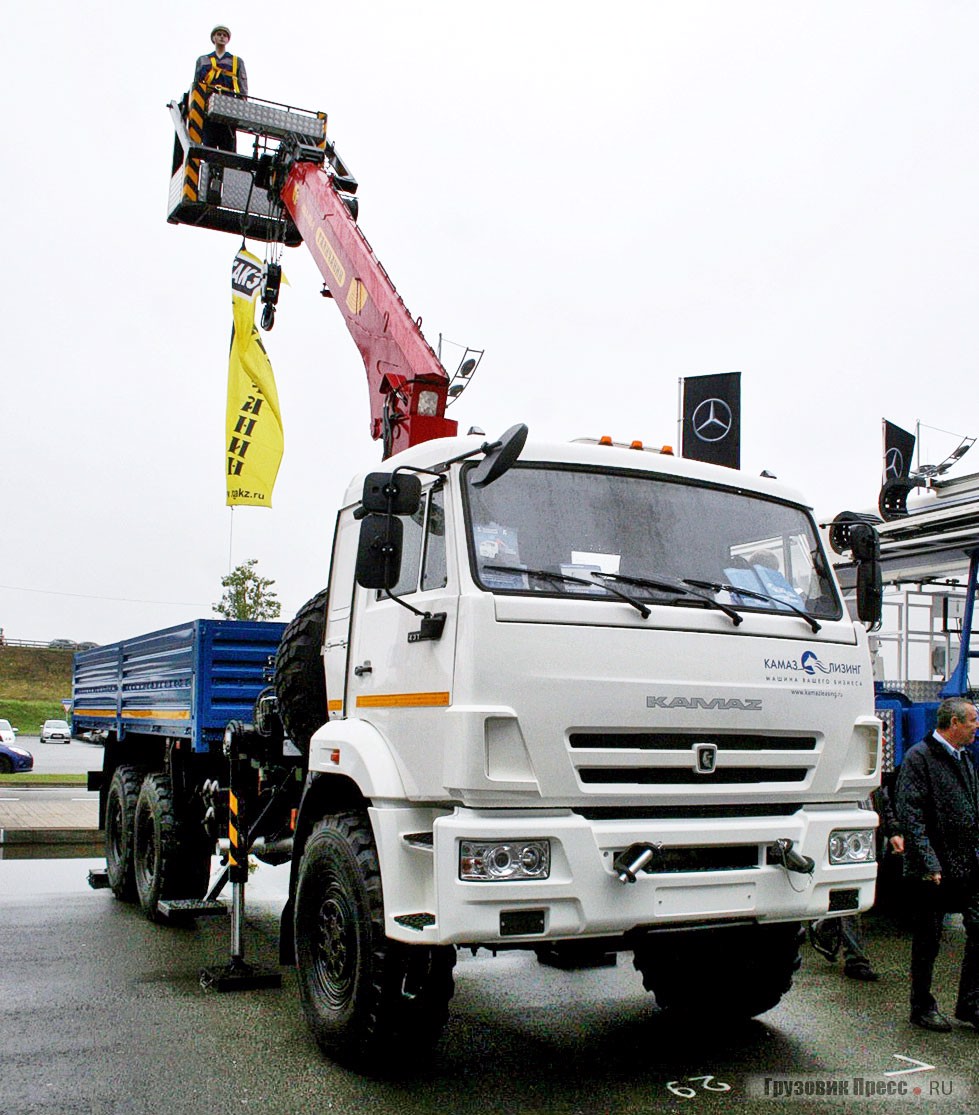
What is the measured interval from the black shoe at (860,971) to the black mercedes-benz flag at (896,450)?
19.3 feet

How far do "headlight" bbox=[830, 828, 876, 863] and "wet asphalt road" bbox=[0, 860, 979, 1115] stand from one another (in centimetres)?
94

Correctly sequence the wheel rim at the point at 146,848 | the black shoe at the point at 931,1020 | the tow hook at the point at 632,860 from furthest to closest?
the wheel rim at the point at 146,848
the black shoe at the point at 931,1020
the tow hook at the point at 632,860

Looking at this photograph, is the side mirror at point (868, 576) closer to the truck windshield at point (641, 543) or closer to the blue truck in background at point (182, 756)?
the truck windshield at point (641, 543)

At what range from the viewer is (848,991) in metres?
6.81

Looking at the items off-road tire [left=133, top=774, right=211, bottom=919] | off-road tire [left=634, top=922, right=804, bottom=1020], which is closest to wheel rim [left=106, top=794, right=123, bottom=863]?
off-road tire [left=133, top=774, right=211, bottom=919]

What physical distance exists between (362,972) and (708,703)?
70.1 inches

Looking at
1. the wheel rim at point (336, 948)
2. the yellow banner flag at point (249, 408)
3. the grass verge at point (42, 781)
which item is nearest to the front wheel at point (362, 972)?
the wheel rim at point (336, 948)

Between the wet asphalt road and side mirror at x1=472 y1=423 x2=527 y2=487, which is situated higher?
side mirror at x1=472 y1=423 x2=527 y2=487

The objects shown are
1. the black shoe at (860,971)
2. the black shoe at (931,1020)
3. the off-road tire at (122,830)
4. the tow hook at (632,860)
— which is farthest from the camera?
the off-road tire at (122,830)

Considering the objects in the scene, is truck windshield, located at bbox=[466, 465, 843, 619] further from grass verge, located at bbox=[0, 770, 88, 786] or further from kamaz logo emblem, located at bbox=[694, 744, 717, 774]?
grass verge, located at bbox=[0, 770, 88, 786]

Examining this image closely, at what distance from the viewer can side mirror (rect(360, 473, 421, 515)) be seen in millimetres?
4820

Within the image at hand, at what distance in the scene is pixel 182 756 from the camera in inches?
335

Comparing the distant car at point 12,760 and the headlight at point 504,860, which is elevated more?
the headlight at point 504,860

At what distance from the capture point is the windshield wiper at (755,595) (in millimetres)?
5039
